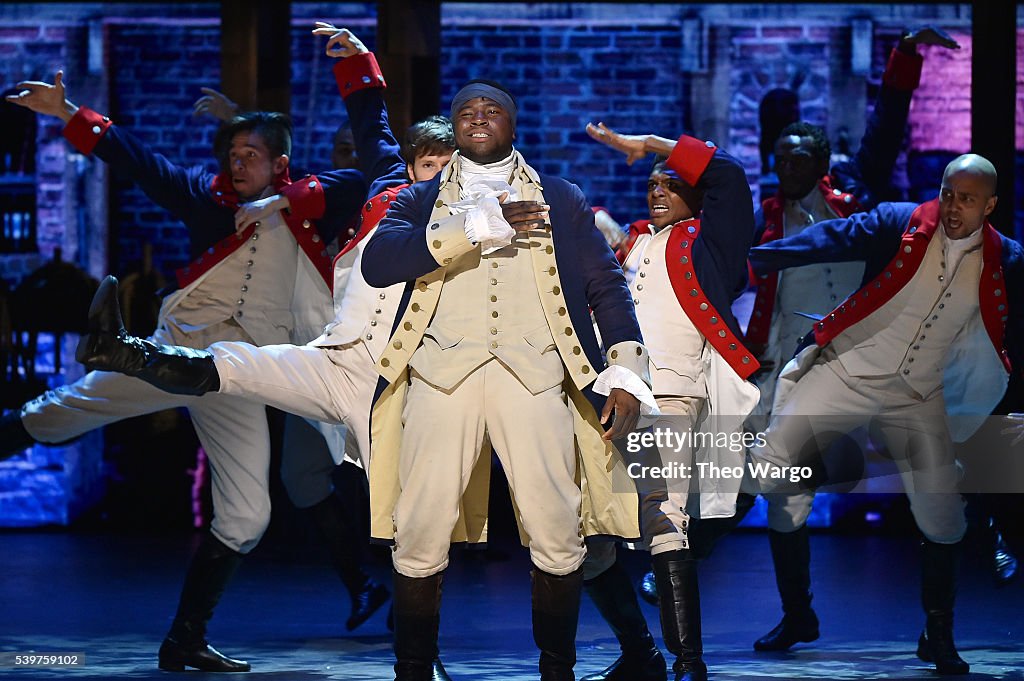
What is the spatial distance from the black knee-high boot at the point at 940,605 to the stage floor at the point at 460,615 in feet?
0.19

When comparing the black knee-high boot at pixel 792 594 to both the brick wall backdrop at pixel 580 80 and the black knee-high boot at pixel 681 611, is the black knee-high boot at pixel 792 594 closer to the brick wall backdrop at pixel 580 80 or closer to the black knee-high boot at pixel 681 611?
the black knee-high boot at pixel 681 611

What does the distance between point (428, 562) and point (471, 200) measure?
840 millimetres

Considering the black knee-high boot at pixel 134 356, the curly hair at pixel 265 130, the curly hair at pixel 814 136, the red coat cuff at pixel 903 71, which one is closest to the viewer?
the black knee-high boot at pixel 134 356

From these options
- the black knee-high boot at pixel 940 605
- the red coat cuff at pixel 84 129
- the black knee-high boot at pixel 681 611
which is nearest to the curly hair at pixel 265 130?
the red coat cuff at pixel 84 129

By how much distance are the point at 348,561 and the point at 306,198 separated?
1260mm

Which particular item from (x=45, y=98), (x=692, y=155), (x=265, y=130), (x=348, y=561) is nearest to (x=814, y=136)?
(x=692, y=155)

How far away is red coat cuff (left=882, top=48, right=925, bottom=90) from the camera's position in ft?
16.9

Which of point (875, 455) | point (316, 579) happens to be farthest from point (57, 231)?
point (875, 455)

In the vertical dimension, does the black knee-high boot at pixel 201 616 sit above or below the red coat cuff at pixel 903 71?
below

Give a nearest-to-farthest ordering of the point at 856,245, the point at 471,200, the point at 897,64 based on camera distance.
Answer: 1. the point at 471,200
2. the point at 856,245
3. the point at 897,64

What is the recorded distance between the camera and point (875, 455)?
7105mm

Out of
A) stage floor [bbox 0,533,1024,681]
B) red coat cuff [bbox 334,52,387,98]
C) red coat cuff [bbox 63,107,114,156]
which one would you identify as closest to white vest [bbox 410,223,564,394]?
stage floor [bbox 0,533,1024,681]

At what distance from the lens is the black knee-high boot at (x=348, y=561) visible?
4.95 metres

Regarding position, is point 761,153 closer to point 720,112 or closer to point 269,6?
point 720,112
